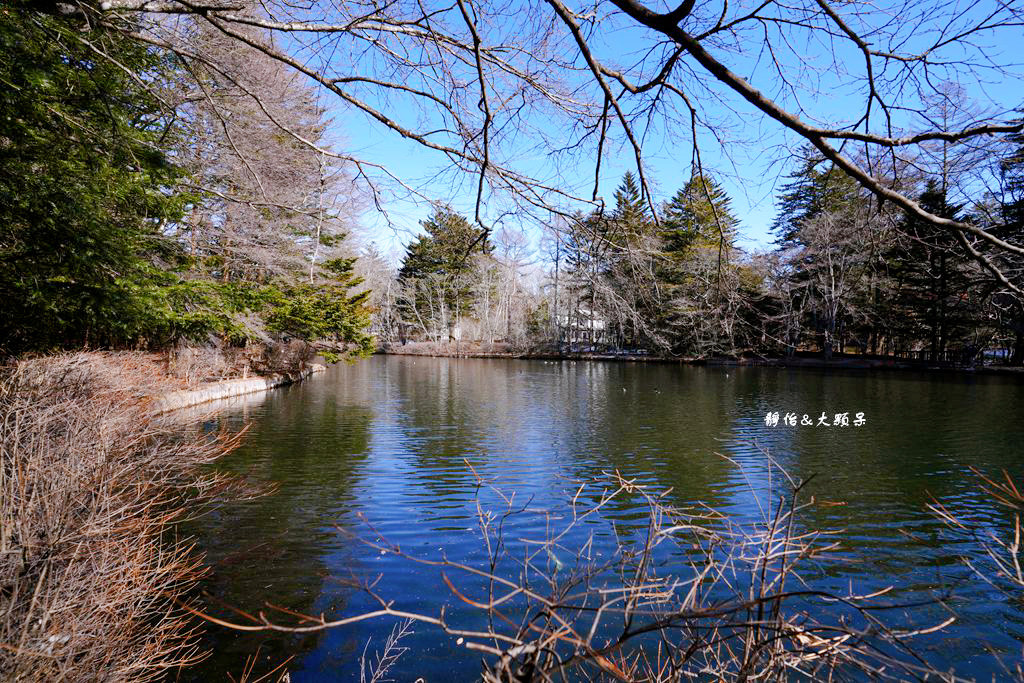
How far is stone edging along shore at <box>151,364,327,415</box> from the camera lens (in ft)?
41.3

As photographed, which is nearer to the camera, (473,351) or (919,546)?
(919,546)

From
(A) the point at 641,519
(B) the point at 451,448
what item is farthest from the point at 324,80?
(B) the point at 451,448

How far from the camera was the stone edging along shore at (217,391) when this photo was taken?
12595mm

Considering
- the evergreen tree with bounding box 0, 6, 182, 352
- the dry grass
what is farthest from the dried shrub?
the evergreen tree with bounding box 0, 6, 182, 352

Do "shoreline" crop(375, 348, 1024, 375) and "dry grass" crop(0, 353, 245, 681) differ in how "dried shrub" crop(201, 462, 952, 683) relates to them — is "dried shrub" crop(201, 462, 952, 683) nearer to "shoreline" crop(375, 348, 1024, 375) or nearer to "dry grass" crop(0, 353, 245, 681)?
"dry grass" crop(0, 353, 245, 681)

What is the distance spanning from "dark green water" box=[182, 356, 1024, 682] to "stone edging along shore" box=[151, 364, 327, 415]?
3.48 ft

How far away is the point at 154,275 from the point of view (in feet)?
34.8

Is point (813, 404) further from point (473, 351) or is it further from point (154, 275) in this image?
point (473, 351)

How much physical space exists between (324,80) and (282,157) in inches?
549

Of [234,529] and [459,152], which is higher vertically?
[459,152]

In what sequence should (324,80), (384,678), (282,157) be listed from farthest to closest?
(282,157)
(384,678)
(324,80)

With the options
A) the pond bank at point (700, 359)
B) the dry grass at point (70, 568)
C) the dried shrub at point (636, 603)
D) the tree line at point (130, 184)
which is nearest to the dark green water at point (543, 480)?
the dried shrub at point (636, 603)

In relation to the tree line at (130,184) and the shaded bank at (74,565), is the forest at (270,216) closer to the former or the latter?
the tree line at (130,184)
